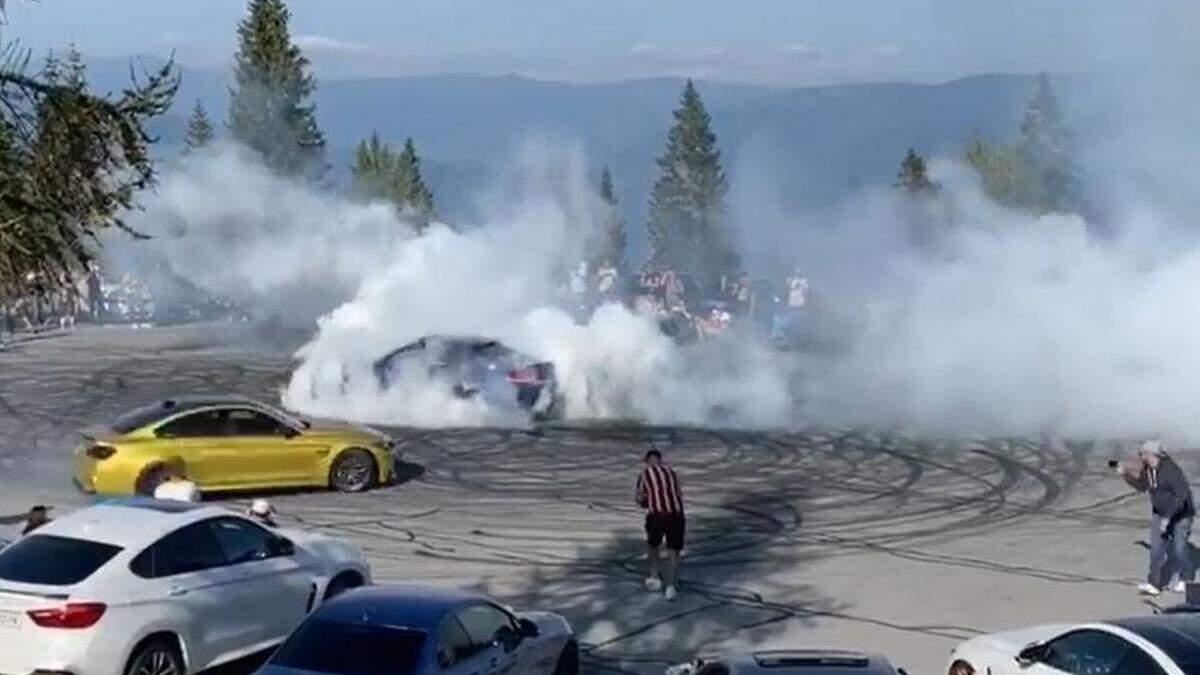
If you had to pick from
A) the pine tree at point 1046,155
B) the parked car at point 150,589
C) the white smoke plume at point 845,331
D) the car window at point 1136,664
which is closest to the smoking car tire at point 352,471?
the white smoke plume at point 845,331

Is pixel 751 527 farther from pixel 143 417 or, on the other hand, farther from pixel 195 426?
pixel 143 417

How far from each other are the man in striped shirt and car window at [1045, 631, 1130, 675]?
5426mm

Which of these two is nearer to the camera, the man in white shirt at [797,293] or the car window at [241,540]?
the car window at [241,540]

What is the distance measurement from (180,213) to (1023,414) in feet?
59.6

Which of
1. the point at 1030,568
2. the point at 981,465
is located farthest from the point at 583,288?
the point at 1030,568

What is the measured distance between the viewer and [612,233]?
254 feet

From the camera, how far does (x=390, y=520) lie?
21547 mm

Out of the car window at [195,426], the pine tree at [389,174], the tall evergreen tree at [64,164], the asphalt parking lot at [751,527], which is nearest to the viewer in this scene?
the tall evergreen tree at [64,164]

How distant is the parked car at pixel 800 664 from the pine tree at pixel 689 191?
224 feet

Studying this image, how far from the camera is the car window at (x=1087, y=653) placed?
471 inches

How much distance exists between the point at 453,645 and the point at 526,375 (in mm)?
18439

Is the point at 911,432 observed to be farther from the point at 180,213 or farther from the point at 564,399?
the point at 180,213

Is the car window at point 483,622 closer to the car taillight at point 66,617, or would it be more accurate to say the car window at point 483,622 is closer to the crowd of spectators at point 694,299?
the car taillight at point 66,617

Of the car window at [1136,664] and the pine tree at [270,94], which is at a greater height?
the pine tree at [270,94]
